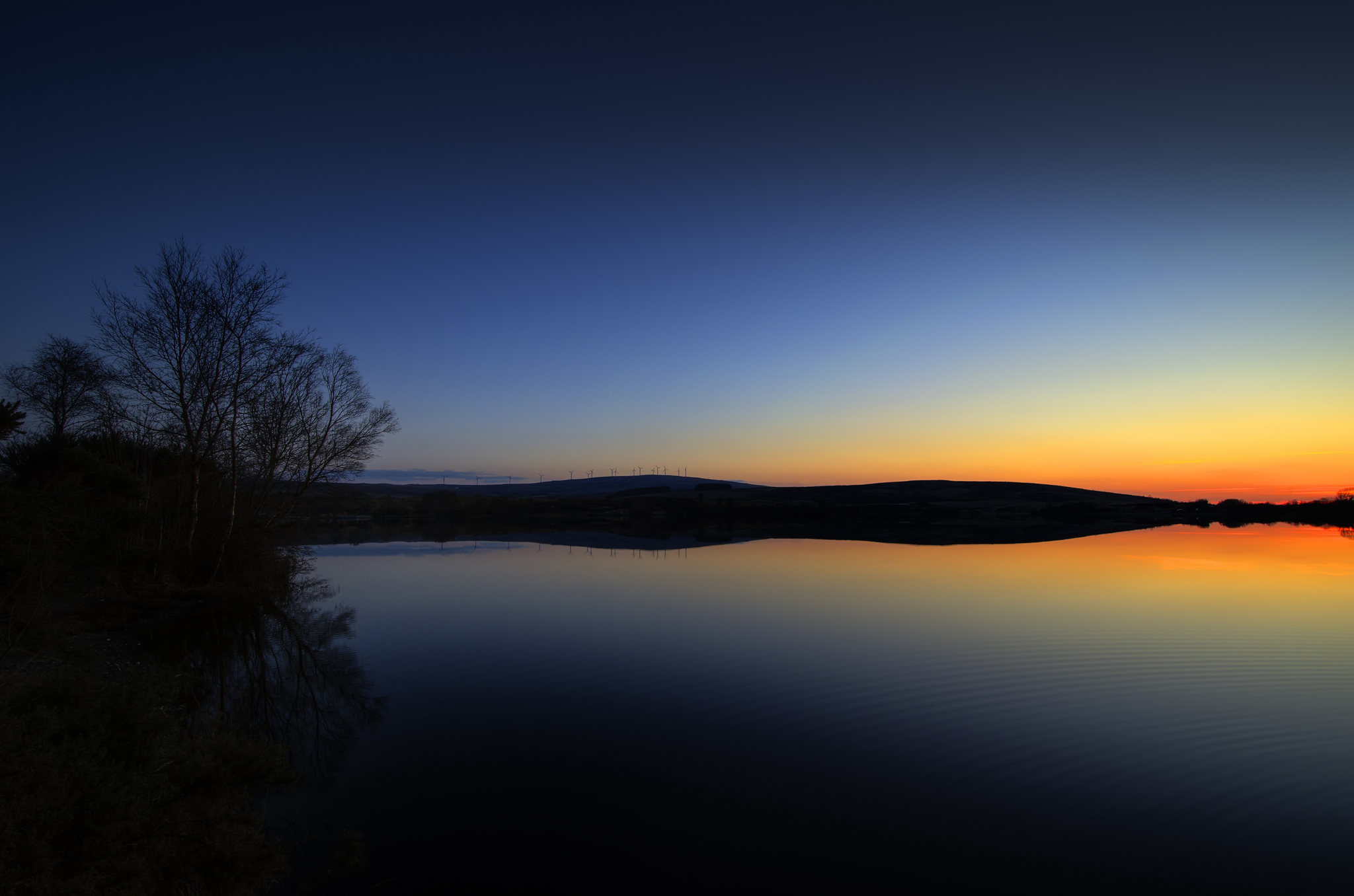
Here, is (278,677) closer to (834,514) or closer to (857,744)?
(857,744)

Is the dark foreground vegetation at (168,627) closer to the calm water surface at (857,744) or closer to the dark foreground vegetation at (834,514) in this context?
the calm water surface at (857,744)

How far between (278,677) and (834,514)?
81379mm

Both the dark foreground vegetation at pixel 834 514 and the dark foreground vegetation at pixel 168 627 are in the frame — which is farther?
the dark foreground vegetation at pixel 834 514

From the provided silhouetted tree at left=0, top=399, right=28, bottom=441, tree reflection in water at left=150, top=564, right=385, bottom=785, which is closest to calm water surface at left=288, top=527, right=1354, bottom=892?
tree reflection in water at left=150, top=564, right=385, bottom=785

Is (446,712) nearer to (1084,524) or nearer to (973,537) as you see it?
(973,537)

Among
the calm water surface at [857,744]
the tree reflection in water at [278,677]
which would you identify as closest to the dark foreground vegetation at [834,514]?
the tree reflection in water at [278,677]

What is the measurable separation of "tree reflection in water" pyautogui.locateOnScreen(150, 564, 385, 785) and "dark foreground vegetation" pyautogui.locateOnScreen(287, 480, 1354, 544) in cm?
1268

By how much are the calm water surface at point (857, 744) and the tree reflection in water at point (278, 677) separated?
1.49 ft

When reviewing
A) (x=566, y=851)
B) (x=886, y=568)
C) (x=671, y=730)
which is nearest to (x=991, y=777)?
(x=671, y=730)

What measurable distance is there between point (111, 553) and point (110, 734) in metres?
14.0

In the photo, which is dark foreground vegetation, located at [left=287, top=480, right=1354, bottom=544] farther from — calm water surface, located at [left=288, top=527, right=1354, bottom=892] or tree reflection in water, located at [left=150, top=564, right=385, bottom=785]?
calm water surface, located at [left=288, top=527, right=1354, bottom=892]

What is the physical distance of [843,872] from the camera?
5.30m

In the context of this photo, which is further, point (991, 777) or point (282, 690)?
point (282, 690)

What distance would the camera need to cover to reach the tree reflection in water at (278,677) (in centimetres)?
793
